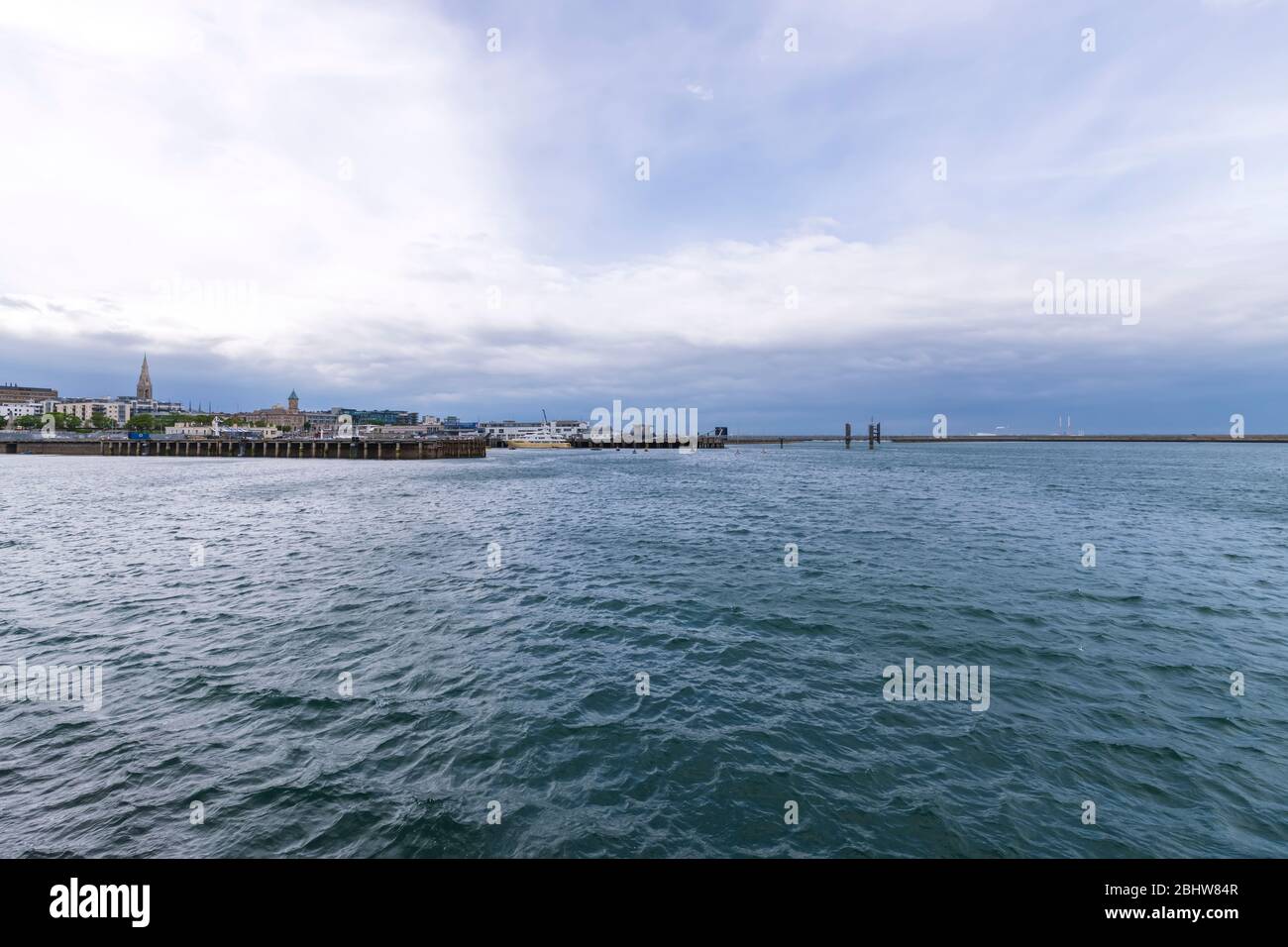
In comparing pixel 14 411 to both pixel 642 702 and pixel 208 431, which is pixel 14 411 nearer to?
pixel 208 431

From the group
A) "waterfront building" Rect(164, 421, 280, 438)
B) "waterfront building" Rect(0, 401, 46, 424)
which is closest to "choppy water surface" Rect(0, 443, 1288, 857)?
"waterfront building" Rect(164, 421, 280, 438)

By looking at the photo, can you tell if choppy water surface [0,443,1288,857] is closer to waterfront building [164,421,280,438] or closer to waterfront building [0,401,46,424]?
A: waterfront building [164,421,280,438]

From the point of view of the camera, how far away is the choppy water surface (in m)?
7.13

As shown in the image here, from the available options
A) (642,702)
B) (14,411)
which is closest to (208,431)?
(14,411)

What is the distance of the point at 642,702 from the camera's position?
1064cm

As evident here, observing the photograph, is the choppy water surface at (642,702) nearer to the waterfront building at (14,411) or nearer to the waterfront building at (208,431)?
the waterfront building at (208,431)

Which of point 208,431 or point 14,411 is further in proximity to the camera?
point 14,411

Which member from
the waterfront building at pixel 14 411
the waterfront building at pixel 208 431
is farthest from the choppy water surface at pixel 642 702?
the waterfront building at pixel 14 411

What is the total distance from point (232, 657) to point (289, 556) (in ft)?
40.0

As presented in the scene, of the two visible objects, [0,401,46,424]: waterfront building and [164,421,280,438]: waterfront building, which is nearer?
[164,421,280,438]: waterfront building

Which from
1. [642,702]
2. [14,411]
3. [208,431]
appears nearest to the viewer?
[642,702]

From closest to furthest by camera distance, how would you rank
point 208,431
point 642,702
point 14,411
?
point 642,702
point 208,431
point 14,411
